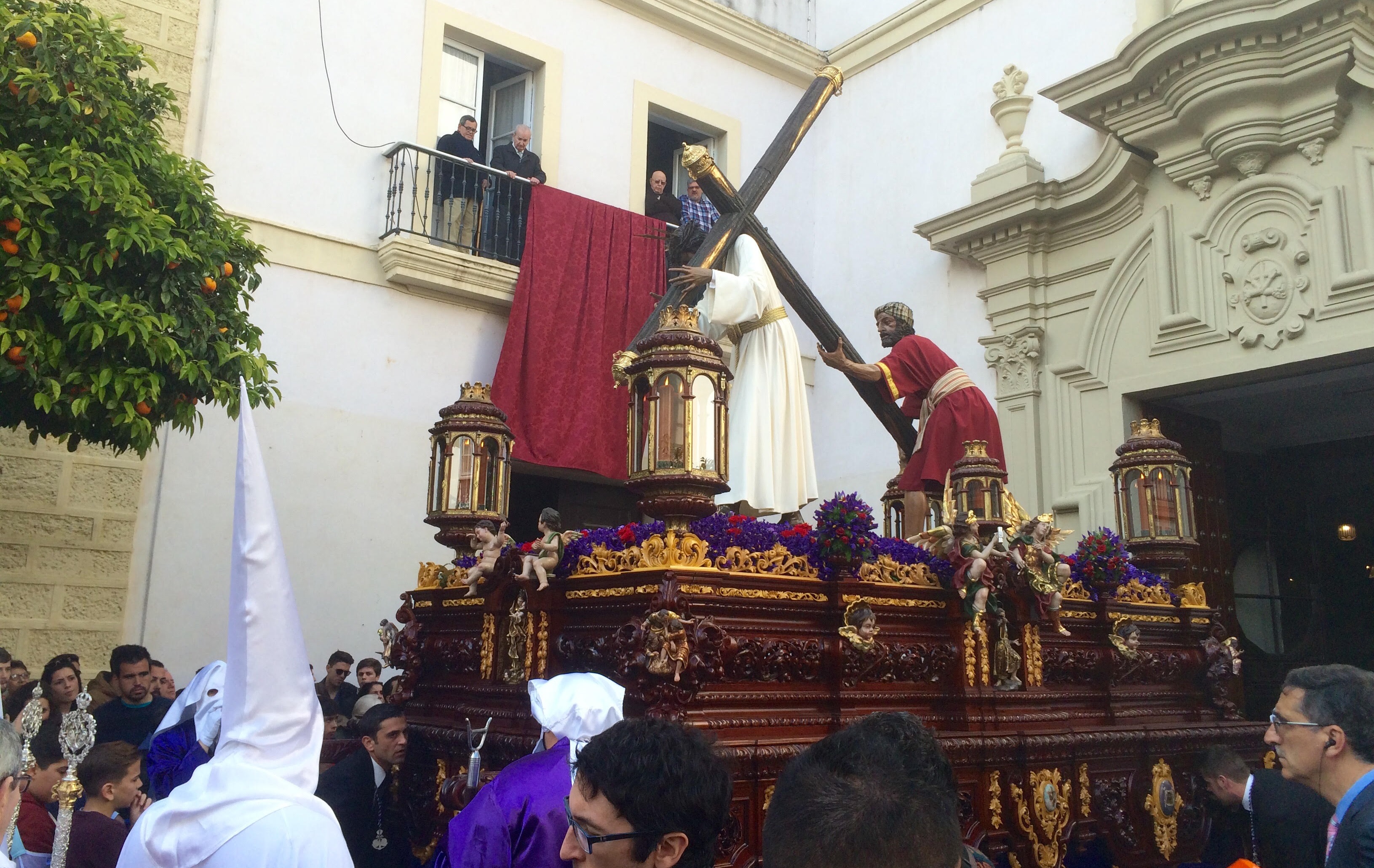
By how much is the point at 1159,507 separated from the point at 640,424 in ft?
11.4

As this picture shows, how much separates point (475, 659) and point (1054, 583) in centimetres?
266

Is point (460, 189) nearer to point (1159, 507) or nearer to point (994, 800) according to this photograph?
point (1159, 507)

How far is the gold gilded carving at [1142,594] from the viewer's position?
5.84 meters

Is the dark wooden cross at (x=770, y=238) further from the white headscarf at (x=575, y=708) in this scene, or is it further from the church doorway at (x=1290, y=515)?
the church doorway at (x=1290, y=515)

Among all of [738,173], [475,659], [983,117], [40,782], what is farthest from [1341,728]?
[738,173]

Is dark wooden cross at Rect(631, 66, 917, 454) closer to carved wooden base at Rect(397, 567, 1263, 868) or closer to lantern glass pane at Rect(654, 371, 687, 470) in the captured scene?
lantern glass pane at Rect(654, 371, 687, 470)

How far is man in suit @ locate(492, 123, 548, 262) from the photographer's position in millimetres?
9609

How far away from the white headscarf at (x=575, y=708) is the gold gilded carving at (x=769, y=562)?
3.31ft

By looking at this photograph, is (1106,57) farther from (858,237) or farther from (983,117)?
(858,237)

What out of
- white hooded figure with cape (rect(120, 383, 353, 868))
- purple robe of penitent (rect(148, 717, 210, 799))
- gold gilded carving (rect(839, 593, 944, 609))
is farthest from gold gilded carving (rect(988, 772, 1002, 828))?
purple robe of penitent (rect(148, 717, 210, 799))

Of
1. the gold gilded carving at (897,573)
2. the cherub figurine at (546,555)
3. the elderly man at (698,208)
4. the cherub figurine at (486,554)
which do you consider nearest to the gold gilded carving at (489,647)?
the cherub figurine at (486,554)

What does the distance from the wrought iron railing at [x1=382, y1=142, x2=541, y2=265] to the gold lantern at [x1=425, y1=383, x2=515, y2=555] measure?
144 inches

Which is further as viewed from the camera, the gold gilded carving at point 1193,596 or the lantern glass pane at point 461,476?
the gold gilded carving at point 1193,596

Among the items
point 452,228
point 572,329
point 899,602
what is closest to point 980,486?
point 899,602
